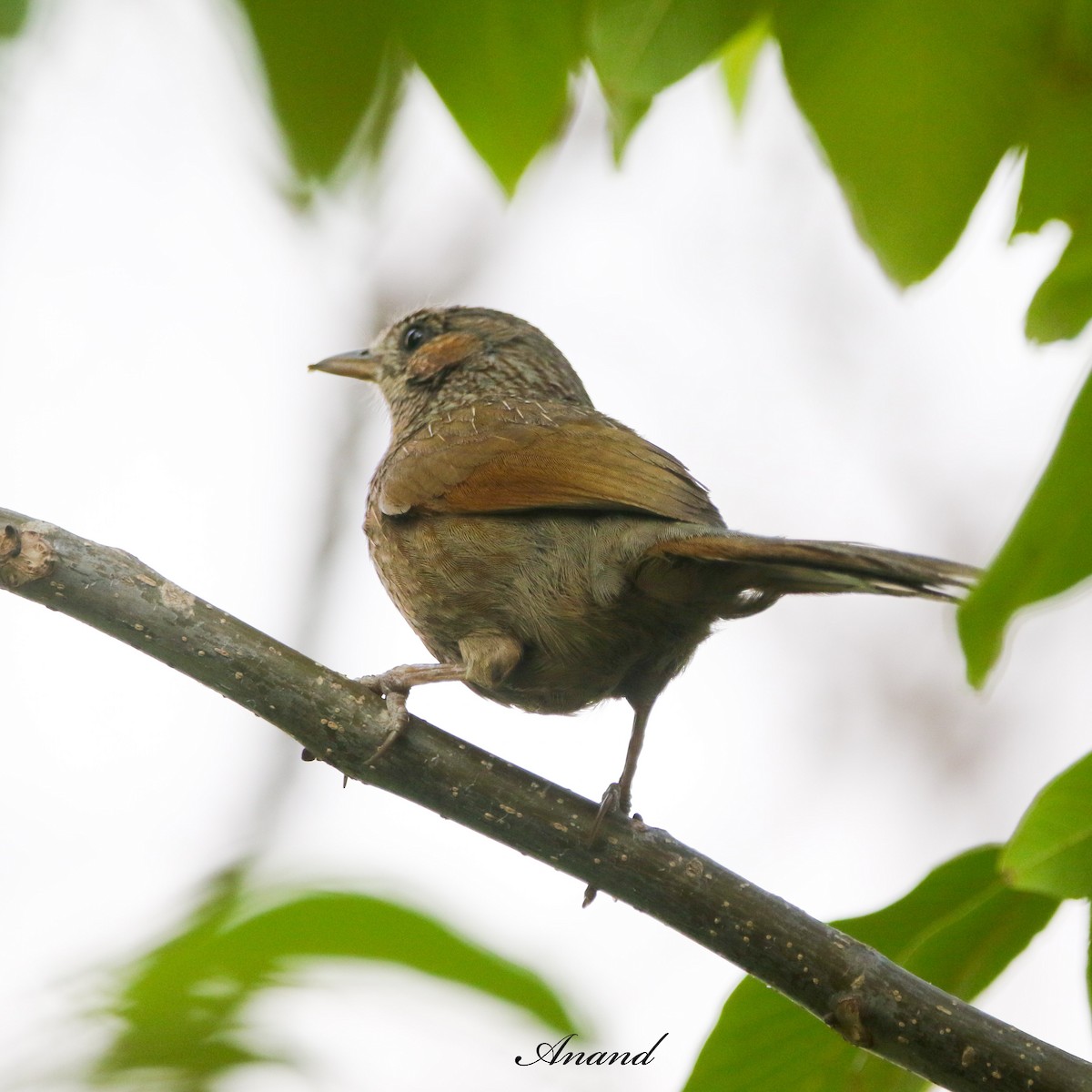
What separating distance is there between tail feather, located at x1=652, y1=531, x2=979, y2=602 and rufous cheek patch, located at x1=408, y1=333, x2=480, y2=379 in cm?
225

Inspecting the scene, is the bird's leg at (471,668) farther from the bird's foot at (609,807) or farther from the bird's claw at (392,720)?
the bird's foot at (609,807)

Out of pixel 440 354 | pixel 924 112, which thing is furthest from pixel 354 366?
pixel 924 112

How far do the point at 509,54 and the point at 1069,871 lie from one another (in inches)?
50.9

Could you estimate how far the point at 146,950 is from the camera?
76.6 inches

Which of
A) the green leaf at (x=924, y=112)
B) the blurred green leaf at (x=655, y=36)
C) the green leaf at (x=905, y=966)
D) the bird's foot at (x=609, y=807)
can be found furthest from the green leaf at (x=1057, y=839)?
the bird's foot at (x=609, y=807)

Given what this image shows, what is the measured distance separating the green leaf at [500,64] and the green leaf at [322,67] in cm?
5

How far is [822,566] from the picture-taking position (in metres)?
2.80

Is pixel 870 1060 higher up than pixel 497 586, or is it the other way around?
pixel 497 586

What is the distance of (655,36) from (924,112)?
0.34 m

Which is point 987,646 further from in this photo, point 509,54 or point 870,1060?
point 870,1060

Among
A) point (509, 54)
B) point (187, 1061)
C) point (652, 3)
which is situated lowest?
point (187, 1061)

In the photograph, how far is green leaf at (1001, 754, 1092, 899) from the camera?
5.59 ft

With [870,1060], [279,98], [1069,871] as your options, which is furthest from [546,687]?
[279,98]

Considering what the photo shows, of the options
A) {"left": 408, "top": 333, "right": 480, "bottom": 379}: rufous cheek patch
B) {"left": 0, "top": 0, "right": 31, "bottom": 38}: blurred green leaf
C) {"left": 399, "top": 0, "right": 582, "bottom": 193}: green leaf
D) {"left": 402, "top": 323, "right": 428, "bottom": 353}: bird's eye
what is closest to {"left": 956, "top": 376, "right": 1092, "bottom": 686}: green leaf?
{"left": 399, "top": 0, "right": 582, "bottom": 193}: green leaf
